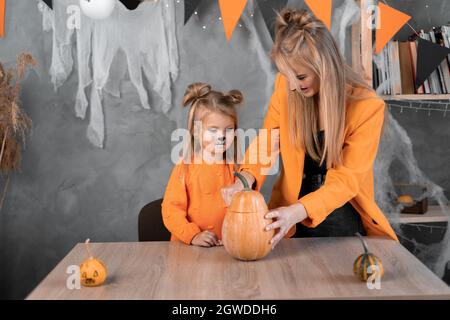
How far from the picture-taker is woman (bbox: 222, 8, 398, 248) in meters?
1.83

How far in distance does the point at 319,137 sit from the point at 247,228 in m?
0.55

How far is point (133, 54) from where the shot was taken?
309cm

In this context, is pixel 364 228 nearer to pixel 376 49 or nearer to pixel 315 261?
pixel 315 261

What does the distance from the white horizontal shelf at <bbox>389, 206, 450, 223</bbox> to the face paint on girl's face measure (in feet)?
4.20

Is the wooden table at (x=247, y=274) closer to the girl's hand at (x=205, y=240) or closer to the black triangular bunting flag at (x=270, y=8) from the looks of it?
the girl's hand at (x=205, y=240)

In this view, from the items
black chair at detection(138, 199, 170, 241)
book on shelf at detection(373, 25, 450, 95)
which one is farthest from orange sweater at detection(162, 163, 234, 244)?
book on shelf at detection(373, 25, 450, 95)

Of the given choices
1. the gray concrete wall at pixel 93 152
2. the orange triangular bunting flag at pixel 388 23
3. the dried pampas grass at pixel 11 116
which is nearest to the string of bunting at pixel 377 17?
the orange triangular bunting flag at pixel 388 23

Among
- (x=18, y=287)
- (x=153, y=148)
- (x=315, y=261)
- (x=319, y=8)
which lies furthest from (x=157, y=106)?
(x=315, y=261)

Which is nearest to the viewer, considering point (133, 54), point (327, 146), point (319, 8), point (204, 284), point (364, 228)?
point (204, 284)

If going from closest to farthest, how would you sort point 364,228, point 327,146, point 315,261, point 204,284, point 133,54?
point 204,284
point 315,261
point 327,146
point 364,228
point 133,54

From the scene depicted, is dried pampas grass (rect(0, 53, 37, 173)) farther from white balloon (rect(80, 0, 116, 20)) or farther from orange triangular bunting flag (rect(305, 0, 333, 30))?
orange triangular bunting flag (rect(305, 0, 333, 30))

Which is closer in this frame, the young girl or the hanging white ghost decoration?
the young girl

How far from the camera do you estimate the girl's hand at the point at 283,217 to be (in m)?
1.69

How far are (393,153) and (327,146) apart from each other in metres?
1.49
